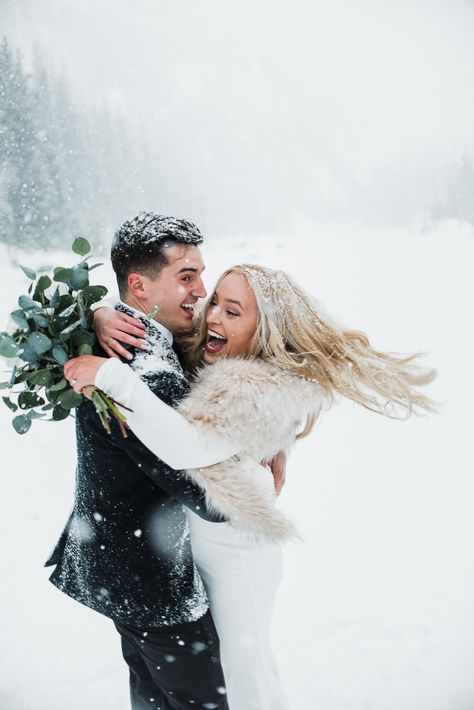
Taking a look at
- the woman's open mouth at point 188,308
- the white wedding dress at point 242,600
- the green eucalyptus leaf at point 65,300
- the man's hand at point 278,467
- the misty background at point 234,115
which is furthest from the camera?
the misty background at point 234,115

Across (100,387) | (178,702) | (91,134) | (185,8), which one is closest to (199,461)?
(100,387)

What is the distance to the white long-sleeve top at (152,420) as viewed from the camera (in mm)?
1524

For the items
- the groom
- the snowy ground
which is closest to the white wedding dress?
the groom

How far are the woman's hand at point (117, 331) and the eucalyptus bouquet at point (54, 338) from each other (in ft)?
0.15

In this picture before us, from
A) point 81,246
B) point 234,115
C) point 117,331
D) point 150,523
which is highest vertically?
point 234,115

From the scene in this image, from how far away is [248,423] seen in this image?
5.57ft

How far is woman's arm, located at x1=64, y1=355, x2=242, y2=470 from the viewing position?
5.00 feet

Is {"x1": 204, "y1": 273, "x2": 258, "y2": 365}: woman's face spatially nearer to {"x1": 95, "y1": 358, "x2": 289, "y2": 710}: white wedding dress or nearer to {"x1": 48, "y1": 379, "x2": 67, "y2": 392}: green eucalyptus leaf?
{"x1": 95, "y1": 358, "x2": 289, "y2": 710}: white wedding dress

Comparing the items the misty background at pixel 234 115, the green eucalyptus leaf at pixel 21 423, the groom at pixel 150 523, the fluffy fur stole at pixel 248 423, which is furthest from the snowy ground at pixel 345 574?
the misty background at pixel 234 115

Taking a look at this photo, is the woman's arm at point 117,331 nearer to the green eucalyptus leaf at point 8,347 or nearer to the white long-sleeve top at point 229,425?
the white long-sleeve top at point 229,425

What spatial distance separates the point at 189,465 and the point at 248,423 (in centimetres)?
26

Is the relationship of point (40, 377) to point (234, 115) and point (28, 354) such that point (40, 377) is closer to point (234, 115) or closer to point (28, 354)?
point (28, 354)

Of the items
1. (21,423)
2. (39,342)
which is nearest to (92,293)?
(39,342)

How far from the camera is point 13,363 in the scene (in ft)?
5.57
